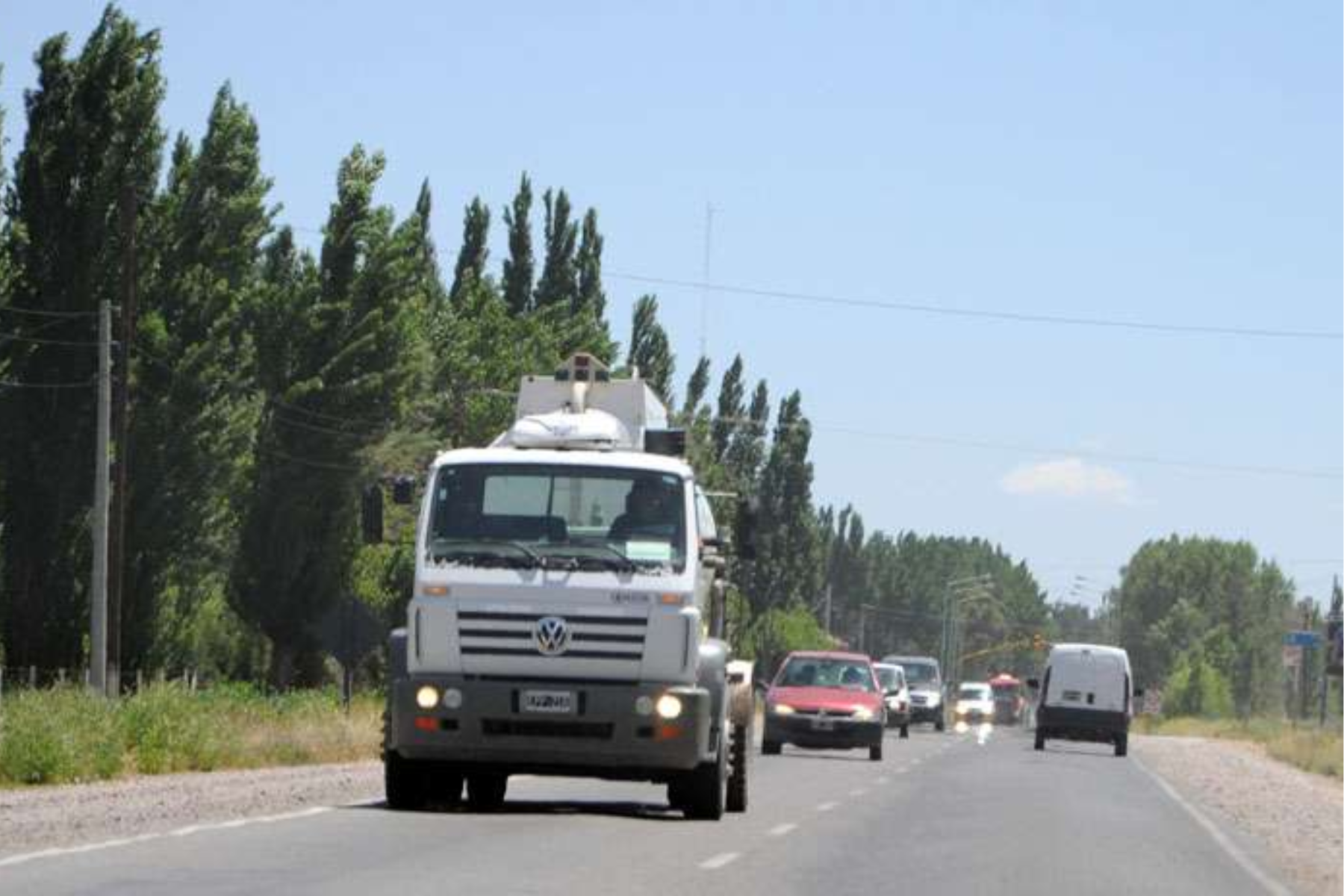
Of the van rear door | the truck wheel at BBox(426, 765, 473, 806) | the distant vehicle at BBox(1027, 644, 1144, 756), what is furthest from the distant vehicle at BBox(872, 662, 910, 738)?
the truck wheel at BBox(426, 765, 473, 806)

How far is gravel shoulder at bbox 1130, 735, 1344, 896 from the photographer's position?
75.8ft

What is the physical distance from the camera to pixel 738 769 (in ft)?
81.6

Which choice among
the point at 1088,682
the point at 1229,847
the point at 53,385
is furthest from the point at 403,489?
the point at 1088,682

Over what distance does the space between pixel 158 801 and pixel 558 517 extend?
16.0 ft

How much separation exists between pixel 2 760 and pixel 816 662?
2075 centimetres

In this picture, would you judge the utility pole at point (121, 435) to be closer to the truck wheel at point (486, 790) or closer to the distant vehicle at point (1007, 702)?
the truck wheel at point (486, 790)

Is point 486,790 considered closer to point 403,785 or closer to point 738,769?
point 403,785

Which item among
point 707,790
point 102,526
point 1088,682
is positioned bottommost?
point 1088,682

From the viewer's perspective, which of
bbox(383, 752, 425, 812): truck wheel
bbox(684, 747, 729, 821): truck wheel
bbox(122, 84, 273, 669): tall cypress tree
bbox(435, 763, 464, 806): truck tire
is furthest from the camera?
bbox(122, 84, 273, 669): tall cypress tree

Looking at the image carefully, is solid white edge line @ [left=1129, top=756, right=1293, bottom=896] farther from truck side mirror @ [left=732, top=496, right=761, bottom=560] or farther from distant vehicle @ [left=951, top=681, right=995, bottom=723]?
distant vehicle @ [left=951, top=681, right=995, bottom=723]

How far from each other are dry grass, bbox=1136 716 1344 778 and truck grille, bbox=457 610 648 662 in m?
39.3

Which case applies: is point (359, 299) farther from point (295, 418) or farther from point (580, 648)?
point (580, 648)

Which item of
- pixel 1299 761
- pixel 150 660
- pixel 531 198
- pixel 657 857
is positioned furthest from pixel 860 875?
pixel 531 198

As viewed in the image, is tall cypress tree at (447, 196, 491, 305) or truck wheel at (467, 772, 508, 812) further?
tall cypress tree at (447, 196, 491, 305)
